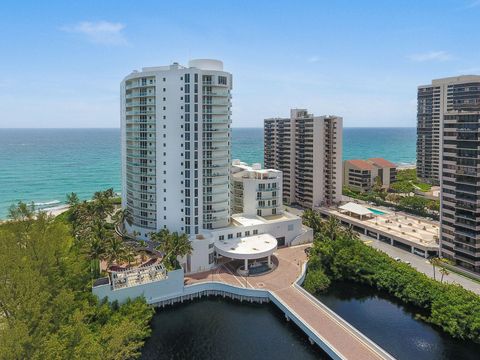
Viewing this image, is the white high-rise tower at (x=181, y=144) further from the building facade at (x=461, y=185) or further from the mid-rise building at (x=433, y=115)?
the mid-rise building at (x=433, y=115)

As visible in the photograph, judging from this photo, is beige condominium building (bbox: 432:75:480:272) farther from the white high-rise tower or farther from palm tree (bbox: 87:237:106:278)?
palm tree (bbox: 87:237:106:278)

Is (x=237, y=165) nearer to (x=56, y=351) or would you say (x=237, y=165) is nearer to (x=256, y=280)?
(x=256, y=280)

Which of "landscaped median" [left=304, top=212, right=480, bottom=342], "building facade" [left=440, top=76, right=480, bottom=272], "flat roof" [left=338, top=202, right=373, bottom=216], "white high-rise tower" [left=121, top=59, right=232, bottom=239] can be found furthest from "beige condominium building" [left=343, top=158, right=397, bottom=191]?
"white high-rise tower" [left=121, top=59, right=232, bottom=239]

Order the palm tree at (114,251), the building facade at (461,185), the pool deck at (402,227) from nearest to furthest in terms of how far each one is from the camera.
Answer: the palm tree at (114,251) → the building facade at (461,185) → the pool deck at (402,227)

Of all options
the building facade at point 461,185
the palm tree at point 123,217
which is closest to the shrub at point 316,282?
the building facade at point 461,185

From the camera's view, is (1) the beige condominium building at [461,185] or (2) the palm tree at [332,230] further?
(2) the palm tree at [332,230]
